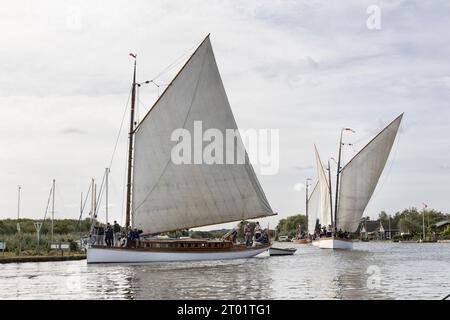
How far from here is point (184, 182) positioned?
172ft

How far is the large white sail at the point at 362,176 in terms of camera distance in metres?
89.9

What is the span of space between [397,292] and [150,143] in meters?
28.0

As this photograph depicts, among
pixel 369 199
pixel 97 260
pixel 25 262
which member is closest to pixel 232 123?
pixel 97 260

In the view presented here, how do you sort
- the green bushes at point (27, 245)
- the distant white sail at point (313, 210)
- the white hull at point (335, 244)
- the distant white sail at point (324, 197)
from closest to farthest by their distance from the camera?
1. the green bushes at point (27, 245)
2. the white hull at point (335, 244)
3. the distant white sail at point (324, 197)
4. the distant white sail at point (313, 210)

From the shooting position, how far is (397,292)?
2758 centimetres

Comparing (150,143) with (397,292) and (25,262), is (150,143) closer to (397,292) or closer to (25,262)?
(25,262)

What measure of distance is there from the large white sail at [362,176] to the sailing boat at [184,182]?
38.1 metres

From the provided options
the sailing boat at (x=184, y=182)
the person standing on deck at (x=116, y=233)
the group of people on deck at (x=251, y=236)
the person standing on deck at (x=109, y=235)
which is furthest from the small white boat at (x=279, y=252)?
the person standing on deck at (x=109, y=235)

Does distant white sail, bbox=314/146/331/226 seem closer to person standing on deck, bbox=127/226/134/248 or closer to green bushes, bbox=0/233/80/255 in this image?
green bushes, bbox=0/233/80/255

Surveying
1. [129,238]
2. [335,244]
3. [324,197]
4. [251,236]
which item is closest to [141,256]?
[129,238]

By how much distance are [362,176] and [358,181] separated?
1.14 m

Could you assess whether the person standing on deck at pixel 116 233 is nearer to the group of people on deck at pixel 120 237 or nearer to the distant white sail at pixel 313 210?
the group of people on deck at pixel 120 237

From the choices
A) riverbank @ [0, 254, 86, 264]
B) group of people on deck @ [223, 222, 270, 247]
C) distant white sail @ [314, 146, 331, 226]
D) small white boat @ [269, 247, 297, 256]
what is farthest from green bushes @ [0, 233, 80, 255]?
distant white sail @ [314, 146, 331, 226]

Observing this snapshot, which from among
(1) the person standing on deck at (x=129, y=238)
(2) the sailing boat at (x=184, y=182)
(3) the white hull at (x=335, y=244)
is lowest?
(3) the white hull at (x=335, y=244)
